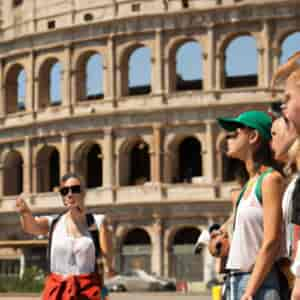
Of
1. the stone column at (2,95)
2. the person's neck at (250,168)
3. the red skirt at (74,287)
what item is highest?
the stone column at (2,95)

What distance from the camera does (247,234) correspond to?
602cm

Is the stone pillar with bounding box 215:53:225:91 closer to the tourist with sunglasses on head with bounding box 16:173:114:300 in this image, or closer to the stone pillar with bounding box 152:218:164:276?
the stone pillar with bounding box 152:218:164:276

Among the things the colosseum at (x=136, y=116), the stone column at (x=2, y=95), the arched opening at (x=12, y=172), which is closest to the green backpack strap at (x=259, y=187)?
the colosseum at (x=136, y=116)

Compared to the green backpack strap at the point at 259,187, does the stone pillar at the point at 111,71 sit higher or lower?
higher

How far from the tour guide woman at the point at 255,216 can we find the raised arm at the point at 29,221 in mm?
2349

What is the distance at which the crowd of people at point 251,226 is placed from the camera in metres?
4.66

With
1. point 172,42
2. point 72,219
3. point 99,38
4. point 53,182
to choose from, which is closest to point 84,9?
point 99,38

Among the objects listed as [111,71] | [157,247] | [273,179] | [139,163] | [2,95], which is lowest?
[157,247]

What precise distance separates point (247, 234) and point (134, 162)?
1637 inches

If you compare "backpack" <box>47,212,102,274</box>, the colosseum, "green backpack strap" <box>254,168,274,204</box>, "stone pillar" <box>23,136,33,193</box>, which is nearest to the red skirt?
"backpack" <box>47,212,102,274</box>

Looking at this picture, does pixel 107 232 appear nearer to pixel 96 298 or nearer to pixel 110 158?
pixel 96 298

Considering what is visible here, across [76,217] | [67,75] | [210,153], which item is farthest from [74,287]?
[67,75]

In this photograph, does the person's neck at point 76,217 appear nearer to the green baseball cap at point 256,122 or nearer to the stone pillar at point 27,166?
the green baseball cap at point 256,122

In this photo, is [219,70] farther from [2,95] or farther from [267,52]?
[2,95]
